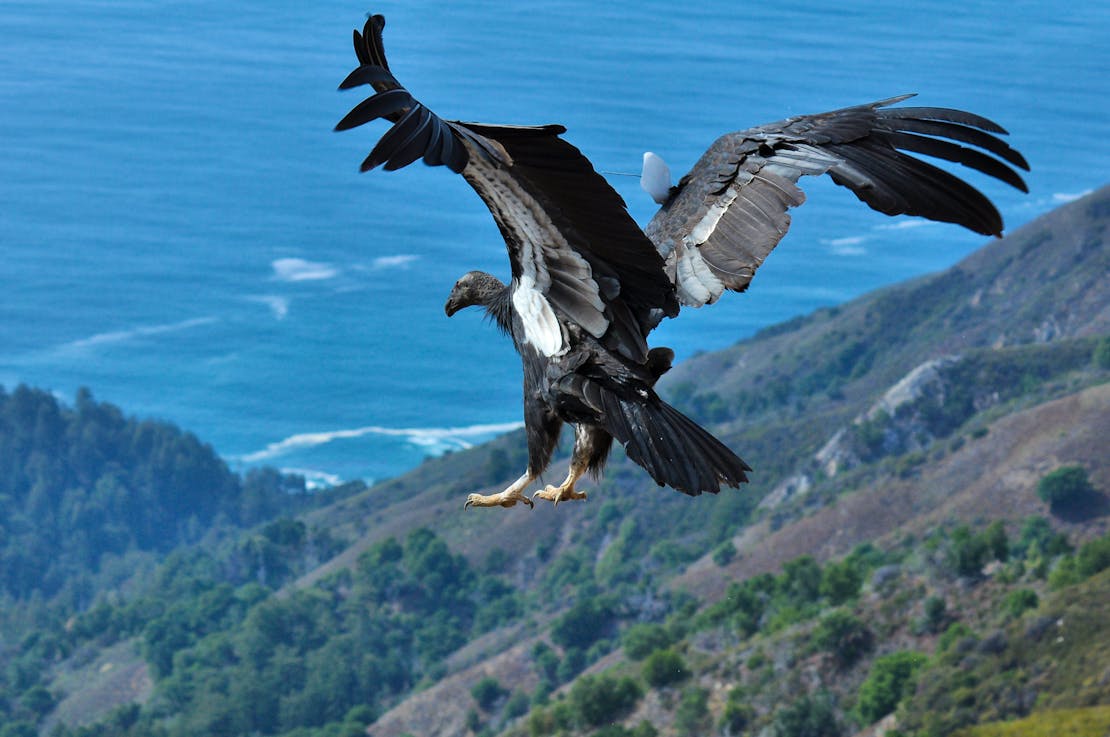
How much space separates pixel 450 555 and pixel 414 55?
Answer: 68174mm

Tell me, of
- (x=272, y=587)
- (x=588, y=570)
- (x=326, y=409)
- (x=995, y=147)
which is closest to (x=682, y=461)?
(x=995, y=147)

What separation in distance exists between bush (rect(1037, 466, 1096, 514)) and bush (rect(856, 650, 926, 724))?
15666mm

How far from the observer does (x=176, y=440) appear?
163375 mm

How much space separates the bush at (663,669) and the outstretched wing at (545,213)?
58.3 metres

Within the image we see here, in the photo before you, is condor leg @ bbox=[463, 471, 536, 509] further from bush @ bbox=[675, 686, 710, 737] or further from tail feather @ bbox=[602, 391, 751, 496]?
bush @ bbox=[675, 686, 710, 737]

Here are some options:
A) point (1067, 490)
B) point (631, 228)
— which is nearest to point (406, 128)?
point (631, 228)

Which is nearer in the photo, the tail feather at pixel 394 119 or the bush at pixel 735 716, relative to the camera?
the tail feather at pixel 394 119

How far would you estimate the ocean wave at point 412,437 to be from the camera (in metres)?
165

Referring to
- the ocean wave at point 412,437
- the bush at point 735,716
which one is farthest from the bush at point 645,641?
the ocean wave at point 412,437

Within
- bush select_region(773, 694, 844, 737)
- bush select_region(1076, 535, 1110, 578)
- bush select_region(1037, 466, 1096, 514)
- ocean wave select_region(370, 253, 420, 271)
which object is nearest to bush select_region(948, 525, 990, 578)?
bush select_region(1076, 535, 1110, 578)

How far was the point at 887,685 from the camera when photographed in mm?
58094

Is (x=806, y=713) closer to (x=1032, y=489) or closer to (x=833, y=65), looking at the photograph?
(x=1032, y=489)

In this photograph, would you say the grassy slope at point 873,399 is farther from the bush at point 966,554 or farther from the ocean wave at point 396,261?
the ocean wave at point 396,261

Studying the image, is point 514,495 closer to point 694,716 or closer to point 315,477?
point 694,716
